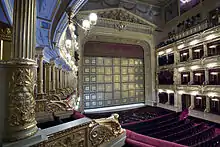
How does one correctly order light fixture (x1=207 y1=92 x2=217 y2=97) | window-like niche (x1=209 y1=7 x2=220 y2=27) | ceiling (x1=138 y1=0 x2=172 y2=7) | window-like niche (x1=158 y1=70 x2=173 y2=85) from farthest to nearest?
ceiling (x1=138 y1=0 x2=172 y2=7), window-like niche (x1=158 y1=70 x2=173 y2=85), window-like niche (x1=209 y1=7 x2=220 y2=27), light fixture (x1=207 y1=92 x2=217 y2=97)

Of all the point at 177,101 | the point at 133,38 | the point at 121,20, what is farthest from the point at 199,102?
the point at 121,20

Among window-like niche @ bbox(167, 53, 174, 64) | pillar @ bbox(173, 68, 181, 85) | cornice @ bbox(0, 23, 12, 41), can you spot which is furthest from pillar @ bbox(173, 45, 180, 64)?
cornice @ bbox(0, 23, 12, 41)

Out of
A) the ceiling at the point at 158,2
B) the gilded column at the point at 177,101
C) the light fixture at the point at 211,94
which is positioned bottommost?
the gilded column at the point at 177,101

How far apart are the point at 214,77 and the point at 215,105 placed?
1648mm

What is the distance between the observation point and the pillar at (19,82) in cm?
128

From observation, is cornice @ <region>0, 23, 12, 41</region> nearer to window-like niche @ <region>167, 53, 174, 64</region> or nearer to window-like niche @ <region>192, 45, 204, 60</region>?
window-like niche @ <region>192, 45, 204, 60</region>

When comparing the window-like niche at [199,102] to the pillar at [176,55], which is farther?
the pillar at [176,55]

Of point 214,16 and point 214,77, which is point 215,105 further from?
point 214,16

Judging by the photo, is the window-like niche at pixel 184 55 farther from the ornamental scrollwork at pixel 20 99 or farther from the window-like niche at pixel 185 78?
the ornamental scrollwork at pixel 20 99

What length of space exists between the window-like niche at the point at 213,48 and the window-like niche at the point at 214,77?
992 millimetres

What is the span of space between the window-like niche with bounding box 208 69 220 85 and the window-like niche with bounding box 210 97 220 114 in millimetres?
913

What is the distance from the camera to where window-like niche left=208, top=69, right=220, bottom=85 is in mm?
8000

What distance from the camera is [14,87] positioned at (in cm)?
131

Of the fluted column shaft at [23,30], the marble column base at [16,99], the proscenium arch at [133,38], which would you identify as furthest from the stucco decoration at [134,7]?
the marble column base at [16,99]
